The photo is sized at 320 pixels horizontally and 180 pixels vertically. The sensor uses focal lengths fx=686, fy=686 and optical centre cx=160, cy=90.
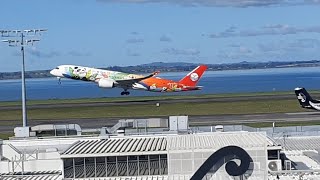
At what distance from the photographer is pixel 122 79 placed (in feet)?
424

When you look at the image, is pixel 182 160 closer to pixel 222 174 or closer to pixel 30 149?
pixel 222 174

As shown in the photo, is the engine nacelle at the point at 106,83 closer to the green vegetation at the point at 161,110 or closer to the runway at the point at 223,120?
the green vegetation at the point at 161,110

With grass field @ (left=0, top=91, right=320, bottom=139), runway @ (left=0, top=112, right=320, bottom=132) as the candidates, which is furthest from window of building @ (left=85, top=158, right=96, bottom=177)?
grass field @ (left=0, top=91, right=320, bottom=139)

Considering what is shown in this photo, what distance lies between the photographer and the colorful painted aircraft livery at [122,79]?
128 meters

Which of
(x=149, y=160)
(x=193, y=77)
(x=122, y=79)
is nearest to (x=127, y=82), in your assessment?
(x=122, y=79)

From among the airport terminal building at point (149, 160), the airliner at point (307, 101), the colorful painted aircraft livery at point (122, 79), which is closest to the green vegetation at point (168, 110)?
the airliner at point (307, 101)

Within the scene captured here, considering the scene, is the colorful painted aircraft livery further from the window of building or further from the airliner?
the window of building

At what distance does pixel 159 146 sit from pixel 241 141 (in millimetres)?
4164

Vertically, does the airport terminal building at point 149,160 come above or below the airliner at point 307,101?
below

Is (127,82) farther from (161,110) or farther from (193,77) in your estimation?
(161,110)

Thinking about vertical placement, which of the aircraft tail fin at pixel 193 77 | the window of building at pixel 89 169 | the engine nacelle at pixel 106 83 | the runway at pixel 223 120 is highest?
the aircraft tail fin at pixel 193 77

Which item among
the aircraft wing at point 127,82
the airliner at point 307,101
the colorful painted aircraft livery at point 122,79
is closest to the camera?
the airliner at point 307,101

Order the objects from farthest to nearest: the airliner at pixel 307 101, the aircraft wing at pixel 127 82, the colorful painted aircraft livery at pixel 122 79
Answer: the aircraft wing at pixel 127 82, the colorful painted aircraft livery at pixel 122 79, the airliner at pixel 307 101

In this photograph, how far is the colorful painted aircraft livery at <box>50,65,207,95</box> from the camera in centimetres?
12838
